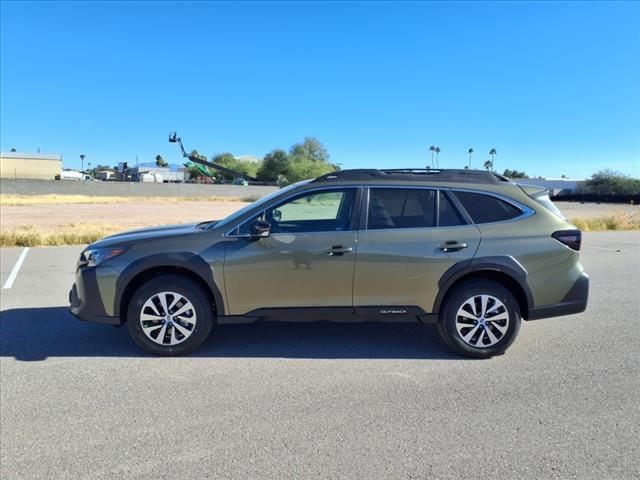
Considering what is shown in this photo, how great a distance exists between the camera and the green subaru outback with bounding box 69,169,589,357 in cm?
438

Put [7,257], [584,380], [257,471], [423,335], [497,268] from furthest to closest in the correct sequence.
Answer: [7,257]
[423,335]
[497,268]
[584,380]
[257,471]

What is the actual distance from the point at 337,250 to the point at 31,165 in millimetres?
112923

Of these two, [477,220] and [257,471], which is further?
[477,220]

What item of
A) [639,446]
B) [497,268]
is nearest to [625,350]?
[497,268]

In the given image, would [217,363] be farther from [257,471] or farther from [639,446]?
[639,446]

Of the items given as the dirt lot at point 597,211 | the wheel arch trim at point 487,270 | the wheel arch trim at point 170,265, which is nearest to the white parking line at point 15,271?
the wheel arch trim at point 170,265

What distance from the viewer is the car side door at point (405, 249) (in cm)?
438

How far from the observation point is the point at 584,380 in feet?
13.2

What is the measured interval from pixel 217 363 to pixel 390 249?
196 centimetres

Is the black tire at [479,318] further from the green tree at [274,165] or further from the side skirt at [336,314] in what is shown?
the green tree at [274,165]

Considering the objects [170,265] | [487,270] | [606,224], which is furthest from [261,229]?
[606,224]

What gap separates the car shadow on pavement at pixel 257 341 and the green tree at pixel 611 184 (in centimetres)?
10419

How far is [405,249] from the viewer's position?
173 inches

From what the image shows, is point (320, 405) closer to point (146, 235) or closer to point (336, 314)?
point (336, 314)
